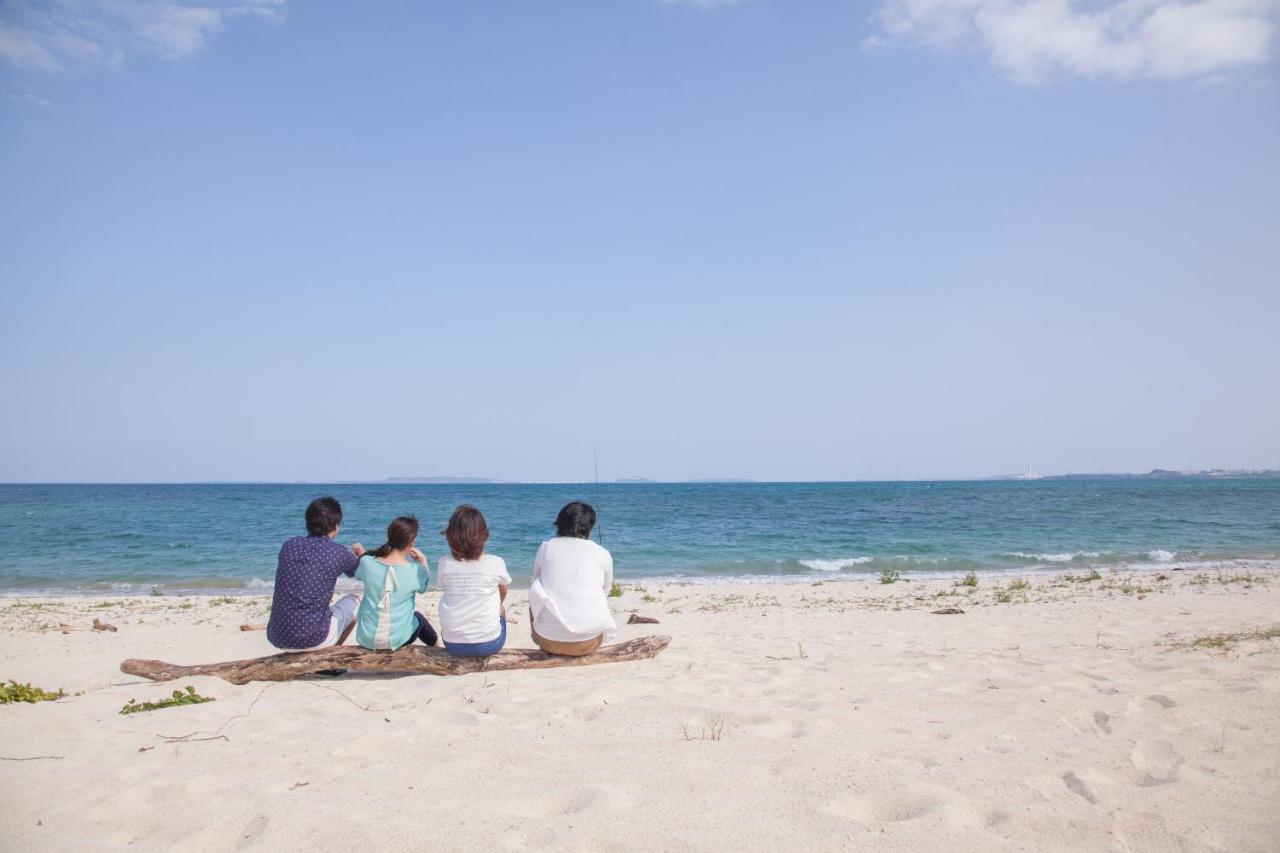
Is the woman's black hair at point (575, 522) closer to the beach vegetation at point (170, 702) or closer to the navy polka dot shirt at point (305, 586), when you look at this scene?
the navy polka dot shirt at point (305, 586)

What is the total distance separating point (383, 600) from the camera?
616 centimetres

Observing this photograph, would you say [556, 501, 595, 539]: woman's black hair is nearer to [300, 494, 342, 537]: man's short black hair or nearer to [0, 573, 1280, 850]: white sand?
[0, 573, 1280, 850]: white sand

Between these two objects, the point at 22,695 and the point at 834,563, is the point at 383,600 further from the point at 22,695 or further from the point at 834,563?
the point at 834,563

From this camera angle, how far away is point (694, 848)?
9.84ft

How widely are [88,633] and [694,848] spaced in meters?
10.3

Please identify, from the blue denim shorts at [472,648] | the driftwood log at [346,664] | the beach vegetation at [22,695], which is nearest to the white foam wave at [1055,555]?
the driftwood log at [346,664]

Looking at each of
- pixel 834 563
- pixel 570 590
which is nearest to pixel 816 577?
pixel 834 563

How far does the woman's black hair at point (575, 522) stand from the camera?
6.28 metres

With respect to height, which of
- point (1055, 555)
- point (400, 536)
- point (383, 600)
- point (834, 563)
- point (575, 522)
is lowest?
point (834, 563)

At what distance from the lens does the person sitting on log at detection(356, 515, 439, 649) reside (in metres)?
6.14

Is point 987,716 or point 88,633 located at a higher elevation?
point 987,716

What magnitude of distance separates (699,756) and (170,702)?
13.0ft

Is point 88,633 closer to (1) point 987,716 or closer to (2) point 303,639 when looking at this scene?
(2) point 303,639

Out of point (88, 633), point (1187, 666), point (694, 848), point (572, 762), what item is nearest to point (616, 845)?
point (694, 848)
